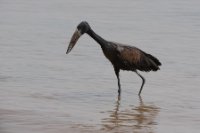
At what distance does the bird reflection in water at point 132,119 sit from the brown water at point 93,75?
14 mm

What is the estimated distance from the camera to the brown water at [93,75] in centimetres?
1215

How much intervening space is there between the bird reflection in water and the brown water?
0.05ft

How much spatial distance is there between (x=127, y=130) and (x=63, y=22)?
1426cm

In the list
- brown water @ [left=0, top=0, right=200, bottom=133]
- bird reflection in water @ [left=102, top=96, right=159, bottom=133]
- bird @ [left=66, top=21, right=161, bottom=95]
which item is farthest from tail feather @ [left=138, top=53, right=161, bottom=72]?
bird reflection in water @ [left=102, top=96, right=159, bottom=133]

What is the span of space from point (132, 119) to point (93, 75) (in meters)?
3.97

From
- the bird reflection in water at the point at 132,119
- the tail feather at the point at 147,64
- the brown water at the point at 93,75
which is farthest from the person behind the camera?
the tail feather at the point at 147,64

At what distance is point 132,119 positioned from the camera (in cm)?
1257

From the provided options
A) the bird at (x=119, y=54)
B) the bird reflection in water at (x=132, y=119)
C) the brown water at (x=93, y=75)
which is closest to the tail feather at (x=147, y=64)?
the bird at (x=119, y=54)

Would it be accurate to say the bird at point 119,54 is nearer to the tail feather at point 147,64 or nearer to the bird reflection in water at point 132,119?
the tail feather at point 147,64

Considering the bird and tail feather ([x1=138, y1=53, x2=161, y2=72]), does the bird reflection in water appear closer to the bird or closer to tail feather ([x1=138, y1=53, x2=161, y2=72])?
the bird

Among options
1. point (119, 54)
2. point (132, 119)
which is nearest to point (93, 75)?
point (119, 54)

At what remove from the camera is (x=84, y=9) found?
2905 cm

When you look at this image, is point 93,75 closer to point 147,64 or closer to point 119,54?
point 147,64

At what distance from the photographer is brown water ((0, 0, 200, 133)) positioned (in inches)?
478
